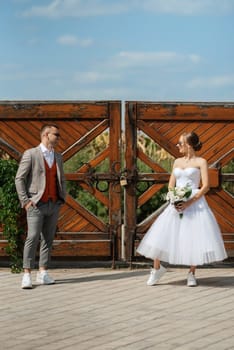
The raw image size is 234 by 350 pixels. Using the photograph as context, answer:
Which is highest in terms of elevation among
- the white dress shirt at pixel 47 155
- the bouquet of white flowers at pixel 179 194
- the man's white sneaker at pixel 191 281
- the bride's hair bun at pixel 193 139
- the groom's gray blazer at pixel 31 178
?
the bride's hair bun at pixel 193 139

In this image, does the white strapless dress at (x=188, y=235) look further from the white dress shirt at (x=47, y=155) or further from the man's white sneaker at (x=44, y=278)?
the white dress shirt at (x=47, y=155)

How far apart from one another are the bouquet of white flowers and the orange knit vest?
54.0 inches

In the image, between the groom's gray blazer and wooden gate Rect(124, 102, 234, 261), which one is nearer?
the groom's gray blazer

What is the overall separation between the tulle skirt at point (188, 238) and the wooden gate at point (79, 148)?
5.56 feet

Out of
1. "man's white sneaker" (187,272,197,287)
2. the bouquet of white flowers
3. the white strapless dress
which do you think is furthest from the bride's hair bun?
"man's white sneaker" (187,272,197,287)

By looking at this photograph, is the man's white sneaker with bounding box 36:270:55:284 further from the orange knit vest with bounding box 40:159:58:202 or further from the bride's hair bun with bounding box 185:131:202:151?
the bride's hair bun with bounding box 185:131:202:151

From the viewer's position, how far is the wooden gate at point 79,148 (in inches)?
490

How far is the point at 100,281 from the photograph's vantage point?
1134 centimetres

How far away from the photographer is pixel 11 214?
1190 cm

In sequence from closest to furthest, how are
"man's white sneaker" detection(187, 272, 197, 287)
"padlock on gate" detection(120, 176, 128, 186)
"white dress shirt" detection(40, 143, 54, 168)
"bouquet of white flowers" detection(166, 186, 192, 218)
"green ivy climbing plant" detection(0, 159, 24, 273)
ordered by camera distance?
"bouquet of white flowers" detection(166, 186, 192, 218) < "man's white sneaker" detection(187, 272, 197, 287) < "white dress shirt" detection(40, 143, 54, 168) < "green ivy climbing plant" detection(0, 159, 24, 273) < "padlock on gate" detection(120, 176, 128, 186)

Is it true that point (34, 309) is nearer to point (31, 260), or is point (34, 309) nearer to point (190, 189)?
point (31, 260)

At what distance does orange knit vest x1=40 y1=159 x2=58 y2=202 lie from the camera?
1098 cm

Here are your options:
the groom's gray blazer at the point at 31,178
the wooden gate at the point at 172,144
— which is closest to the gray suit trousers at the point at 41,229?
the groom's gray blazer at the point at 31,178

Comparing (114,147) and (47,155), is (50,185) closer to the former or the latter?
(47,155)
